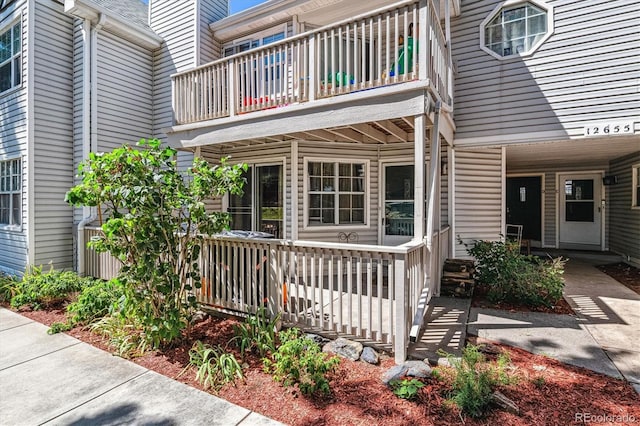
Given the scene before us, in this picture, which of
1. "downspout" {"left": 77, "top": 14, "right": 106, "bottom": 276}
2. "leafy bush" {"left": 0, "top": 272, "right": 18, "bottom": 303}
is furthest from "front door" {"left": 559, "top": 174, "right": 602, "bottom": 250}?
"leafy bush" {"left": 0, "top": 272, "right": 18, "bottom": 303}

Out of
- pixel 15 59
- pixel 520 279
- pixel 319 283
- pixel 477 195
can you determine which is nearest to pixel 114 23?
pixel 15 59

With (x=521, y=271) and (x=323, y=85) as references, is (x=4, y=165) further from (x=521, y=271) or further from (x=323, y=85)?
(x=521, y=271)

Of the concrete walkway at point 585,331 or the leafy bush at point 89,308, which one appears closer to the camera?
the concrete walkway at point 585,331

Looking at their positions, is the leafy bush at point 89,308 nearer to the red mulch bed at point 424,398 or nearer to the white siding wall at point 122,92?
the red mulch bed at point 424,398

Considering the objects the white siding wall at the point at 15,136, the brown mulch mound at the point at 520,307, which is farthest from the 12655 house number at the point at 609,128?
the white siding wall at the point at 15,136

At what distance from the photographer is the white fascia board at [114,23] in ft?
21.1

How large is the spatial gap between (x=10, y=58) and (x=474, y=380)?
34.4ft

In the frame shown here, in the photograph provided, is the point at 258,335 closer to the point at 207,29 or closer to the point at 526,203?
the point at 207,29

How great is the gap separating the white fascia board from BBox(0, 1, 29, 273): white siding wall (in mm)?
1098

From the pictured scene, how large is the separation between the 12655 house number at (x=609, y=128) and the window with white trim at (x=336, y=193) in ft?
12.8

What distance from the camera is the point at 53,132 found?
6.81 metres

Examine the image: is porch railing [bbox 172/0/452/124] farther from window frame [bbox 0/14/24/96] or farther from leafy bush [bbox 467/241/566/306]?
window frame [bbox 0/14/24/96]

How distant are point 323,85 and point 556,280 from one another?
442cm

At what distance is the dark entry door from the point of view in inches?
405
